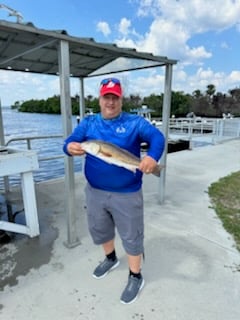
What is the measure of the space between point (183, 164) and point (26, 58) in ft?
14.0

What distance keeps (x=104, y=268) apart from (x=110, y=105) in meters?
1.32

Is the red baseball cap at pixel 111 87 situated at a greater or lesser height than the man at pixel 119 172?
greater

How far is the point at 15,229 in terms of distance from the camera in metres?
2.48

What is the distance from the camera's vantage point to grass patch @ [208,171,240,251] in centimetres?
290

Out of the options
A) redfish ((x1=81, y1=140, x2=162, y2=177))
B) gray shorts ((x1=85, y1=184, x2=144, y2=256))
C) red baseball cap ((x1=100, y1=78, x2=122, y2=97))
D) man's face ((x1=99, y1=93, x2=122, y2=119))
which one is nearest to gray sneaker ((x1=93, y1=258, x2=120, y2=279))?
gray shorts ((x1=85, y1=184, x2=144, y2=256))

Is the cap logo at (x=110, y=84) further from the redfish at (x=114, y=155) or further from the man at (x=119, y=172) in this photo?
the redfish at (x=114, y=155)

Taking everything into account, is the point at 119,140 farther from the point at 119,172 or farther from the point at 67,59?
the point at 67,59

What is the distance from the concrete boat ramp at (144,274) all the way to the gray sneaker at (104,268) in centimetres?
4

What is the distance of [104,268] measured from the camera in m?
2.04

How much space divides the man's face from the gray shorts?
526 millimetres

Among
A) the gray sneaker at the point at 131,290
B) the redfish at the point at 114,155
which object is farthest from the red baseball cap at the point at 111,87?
the gray sneaker at the point at 131,290

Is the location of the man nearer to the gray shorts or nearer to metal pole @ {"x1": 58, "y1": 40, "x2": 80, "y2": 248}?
the gray shorts

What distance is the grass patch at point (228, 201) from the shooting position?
9.51ft

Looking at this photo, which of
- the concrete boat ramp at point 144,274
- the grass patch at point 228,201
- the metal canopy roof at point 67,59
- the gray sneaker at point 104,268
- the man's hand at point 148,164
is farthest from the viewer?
the grass patch at point 228,201
